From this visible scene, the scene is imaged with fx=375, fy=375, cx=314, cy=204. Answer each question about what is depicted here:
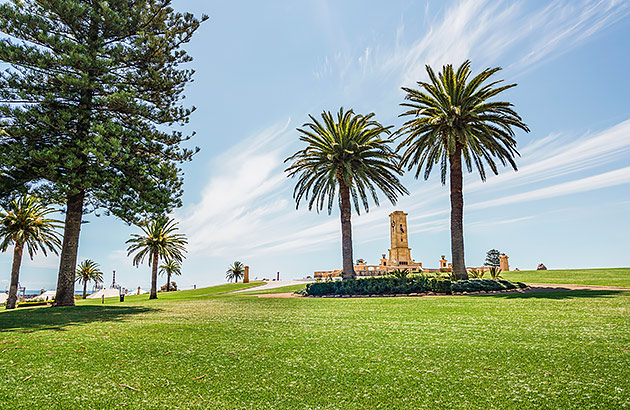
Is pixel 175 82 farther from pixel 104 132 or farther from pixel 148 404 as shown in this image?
pixel 148 404

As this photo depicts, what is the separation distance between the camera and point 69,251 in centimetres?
1702

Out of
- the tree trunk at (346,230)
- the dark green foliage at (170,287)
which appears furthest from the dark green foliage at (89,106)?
the dark green foliage at (170,287)

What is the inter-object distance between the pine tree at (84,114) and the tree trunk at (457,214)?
1630 cm

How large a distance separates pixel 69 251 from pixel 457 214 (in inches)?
830

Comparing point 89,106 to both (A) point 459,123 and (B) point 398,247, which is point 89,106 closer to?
(A) point 459,123

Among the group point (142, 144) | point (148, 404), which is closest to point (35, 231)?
point (142, 144)

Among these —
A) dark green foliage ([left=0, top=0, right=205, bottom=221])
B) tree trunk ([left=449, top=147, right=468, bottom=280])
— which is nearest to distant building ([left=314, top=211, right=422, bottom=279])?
tree trunk ([left=449, top=147, right=468, bottom=280])

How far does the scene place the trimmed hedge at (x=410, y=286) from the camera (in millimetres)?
19500

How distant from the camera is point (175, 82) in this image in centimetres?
1967

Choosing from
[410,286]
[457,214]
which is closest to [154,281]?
[410,286]

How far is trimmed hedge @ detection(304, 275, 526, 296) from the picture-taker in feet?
64.0

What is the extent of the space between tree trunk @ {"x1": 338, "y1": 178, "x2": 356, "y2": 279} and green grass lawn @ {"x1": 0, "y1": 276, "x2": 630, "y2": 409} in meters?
17.5

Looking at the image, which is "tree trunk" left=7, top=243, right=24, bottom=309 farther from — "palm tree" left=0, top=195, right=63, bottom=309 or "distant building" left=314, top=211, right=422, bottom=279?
"distant building" left=314, top=211, right=422, bottom=279

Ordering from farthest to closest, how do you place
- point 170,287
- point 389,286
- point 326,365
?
point 170,287, point 389,286, point 326,365
